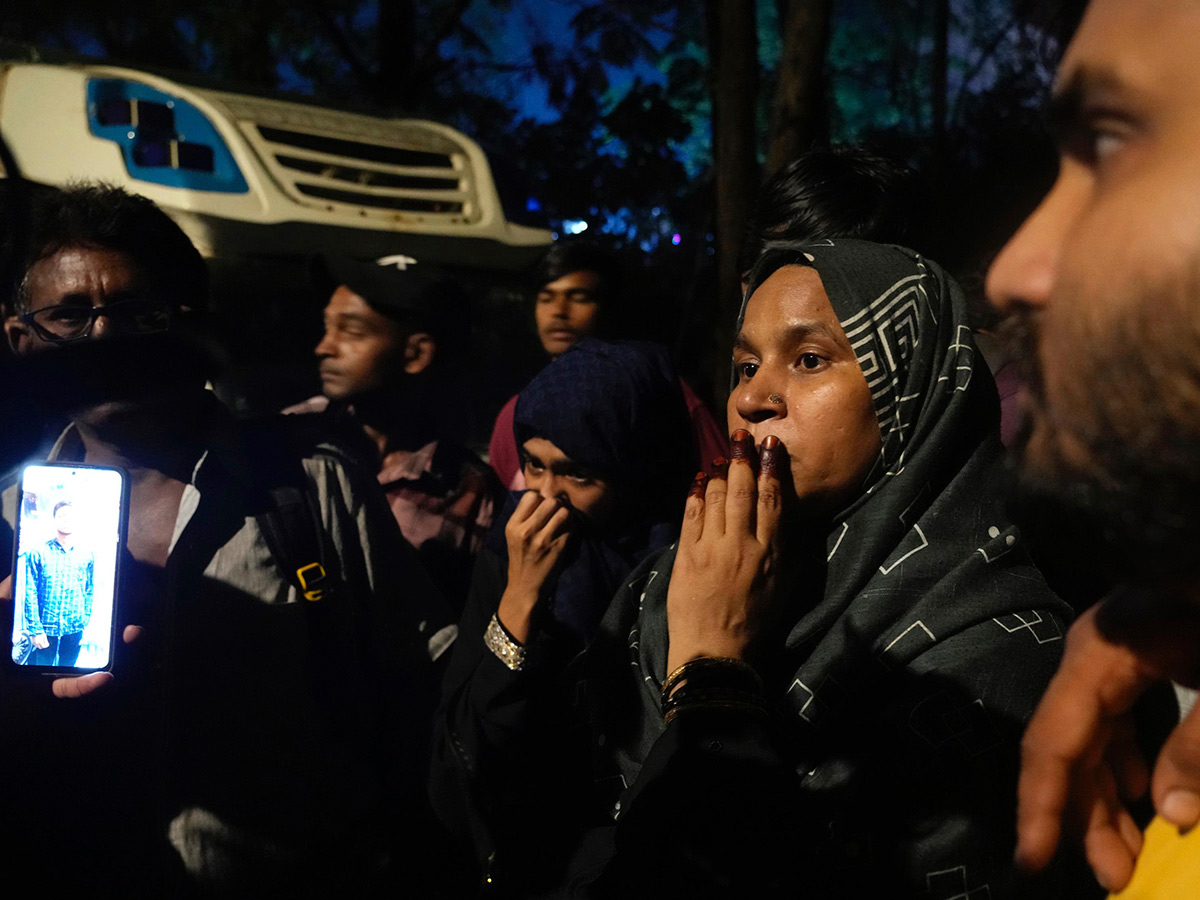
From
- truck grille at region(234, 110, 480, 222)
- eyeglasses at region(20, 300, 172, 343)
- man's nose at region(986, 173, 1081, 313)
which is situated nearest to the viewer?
man's nose at region(986, 173, 1081, 313)

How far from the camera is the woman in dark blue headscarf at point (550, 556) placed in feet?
6.45

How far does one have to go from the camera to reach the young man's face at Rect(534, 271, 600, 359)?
407cm

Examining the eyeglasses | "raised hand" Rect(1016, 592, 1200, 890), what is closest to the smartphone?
the eyeglasses

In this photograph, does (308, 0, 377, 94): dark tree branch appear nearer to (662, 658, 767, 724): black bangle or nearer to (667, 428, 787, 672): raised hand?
(667, 428, 787, 672): raised hand

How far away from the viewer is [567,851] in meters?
1.76

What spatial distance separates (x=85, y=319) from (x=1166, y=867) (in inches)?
85.6

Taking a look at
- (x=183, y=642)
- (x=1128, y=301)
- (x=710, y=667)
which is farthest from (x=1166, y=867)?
(x=183, y=642)

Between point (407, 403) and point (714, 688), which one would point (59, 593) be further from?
point (407, 403)

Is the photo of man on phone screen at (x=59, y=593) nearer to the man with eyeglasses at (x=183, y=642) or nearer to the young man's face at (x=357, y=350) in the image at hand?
the man with eyeglasses at (x=183, y=642)

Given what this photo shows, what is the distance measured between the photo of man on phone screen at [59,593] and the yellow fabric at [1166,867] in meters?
1.74

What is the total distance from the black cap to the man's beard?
334 centimetres

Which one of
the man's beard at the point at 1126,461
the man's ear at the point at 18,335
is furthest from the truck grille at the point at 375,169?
the man's beard at the point at 1126,461

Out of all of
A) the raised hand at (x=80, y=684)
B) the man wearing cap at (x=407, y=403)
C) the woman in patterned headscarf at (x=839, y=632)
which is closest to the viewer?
the woman in patterned headscarf at (x=839, y=632)

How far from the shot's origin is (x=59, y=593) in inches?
74.4
